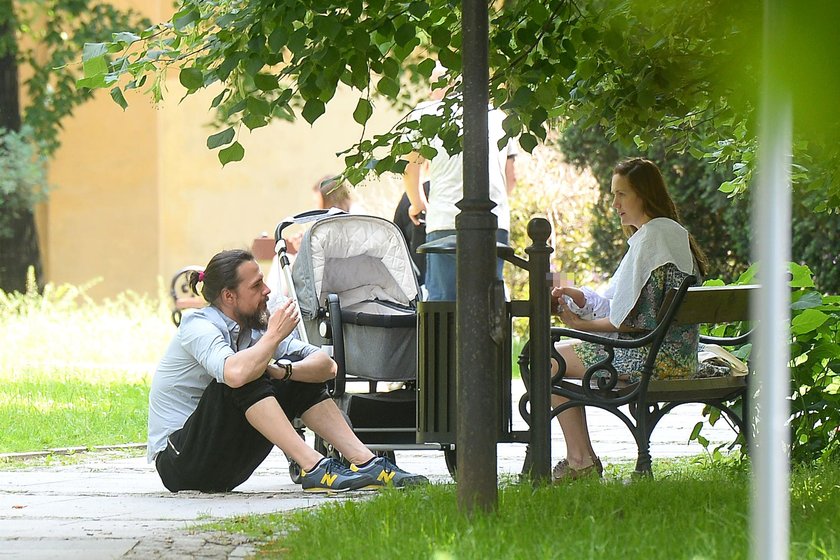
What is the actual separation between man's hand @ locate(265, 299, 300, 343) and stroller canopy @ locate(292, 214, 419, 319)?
2.43ft

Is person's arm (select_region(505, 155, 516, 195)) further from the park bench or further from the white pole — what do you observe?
the white pole

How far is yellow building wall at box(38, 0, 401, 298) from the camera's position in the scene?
69.9ft

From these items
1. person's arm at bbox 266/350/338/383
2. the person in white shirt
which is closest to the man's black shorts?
person's arm at bbox 266/350/338/383

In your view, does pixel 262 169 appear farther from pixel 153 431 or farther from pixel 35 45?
pixel 153 431

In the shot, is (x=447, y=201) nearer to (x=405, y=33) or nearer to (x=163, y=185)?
(x=405, y=33)

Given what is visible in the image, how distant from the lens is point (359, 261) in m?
6.75

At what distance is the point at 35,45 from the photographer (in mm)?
21438

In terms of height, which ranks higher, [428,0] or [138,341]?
[428,0]

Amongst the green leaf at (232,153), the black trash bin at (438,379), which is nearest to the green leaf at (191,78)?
the green leaf at (232,153)

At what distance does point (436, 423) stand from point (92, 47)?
6.34ft

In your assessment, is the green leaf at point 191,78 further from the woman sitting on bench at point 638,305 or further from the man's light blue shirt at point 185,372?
the woman sitting on bench at point 638,305

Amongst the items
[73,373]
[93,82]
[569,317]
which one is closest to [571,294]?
[569,317]

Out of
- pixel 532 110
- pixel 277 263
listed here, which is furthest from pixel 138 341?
pixel 532 110

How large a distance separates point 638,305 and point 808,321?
2.43ft
